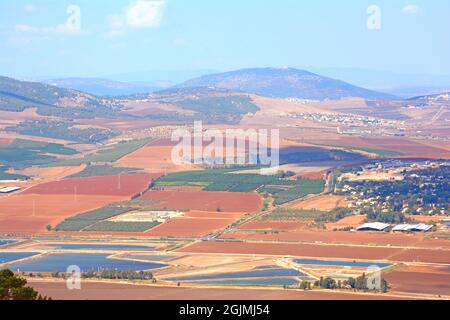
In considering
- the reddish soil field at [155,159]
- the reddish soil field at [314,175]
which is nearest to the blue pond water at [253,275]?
the reddish soil field at [314,175]

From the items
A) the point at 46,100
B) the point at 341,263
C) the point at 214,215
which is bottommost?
the point at 214,215

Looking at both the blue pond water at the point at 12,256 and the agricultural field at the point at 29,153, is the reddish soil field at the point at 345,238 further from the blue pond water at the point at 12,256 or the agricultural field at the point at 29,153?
the agricultural field at the point at 29,153

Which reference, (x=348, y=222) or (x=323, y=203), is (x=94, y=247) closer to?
(x=348, y=222)

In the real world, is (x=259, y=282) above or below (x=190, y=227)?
above

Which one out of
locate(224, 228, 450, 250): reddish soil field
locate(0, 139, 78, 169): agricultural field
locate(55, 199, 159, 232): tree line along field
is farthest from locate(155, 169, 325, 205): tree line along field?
locate(0, 139, 78, 169): agricultural field

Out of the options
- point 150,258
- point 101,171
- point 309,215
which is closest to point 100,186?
point 101,171

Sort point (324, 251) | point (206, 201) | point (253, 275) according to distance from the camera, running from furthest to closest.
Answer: point (206, 201) → point (324, 251) → point (253, 275)

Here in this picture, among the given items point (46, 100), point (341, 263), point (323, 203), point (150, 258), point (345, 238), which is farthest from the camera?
point (46, 100)

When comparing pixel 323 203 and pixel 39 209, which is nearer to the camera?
pixel 323 203
